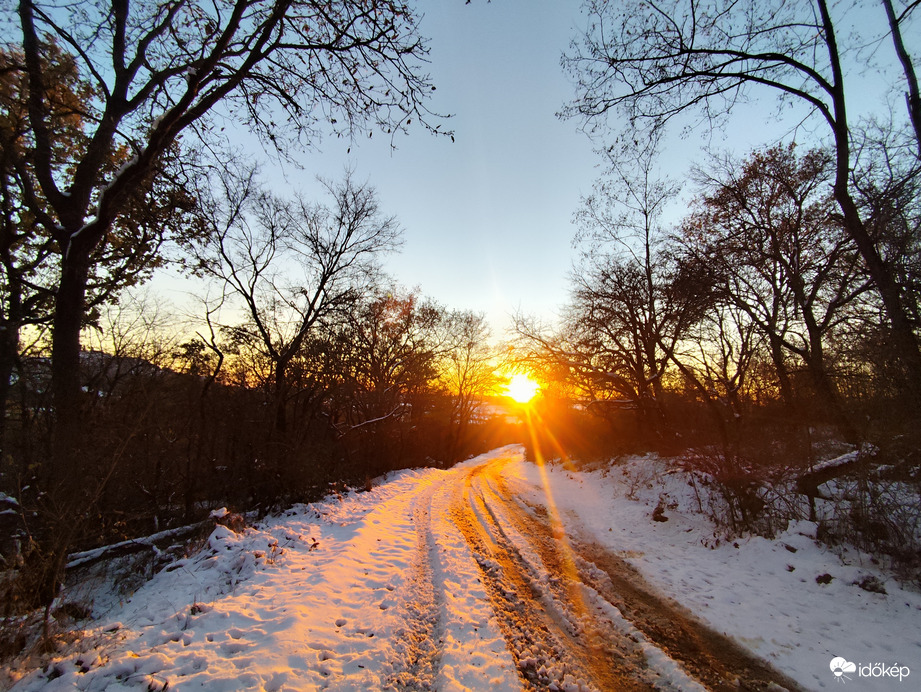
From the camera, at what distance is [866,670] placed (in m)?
3.21

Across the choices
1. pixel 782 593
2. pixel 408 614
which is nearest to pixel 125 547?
pixel 408 614

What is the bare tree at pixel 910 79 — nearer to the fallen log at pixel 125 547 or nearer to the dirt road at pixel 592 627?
the dirt road at pixel 592 627

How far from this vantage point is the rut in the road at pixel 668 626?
10.6 ft

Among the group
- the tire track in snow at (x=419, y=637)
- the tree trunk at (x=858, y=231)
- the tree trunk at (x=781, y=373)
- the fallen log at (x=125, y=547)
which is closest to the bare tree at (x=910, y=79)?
the tree trunk at (x=858, y=231)

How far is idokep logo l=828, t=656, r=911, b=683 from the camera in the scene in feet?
10.3

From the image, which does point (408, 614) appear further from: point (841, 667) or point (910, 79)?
point (910, 79)

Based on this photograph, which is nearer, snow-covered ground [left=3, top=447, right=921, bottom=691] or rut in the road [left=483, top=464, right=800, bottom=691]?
snow-covered ground [left=3, top=447, right=921, bottom=691]

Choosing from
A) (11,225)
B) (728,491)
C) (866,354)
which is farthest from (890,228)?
(11,225)

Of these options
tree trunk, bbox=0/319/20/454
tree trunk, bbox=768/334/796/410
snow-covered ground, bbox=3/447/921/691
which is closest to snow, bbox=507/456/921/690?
snow-covered ground, bbox=3/447/921/691

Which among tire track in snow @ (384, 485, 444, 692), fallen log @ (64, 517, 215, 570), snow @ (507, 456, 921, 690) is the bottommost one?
snow @ (507, 456, 921, 690)

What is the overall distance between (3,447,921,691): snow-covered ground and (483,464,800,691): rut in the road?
7.0 inches

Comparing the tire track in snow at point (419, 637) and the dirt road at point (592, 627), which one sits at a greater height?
the tire track in snow at point (419, 637)

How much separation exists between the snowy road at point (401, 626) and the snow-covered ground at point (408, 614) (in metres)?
0.02

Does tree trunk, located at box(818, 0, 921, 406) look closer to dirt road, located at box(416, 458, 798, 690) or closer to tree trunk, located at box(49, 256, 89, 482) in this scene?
dirt road, located at box(416, 458, 798, 690)
